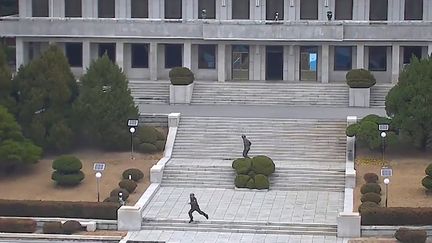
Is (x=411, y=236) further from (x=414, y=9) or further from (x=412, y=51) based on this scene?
(x=414, y=9)

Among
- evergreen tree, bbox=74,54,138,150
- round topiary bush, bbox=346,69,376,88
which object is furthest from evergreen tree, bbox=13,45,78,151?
round topiary bush, bbox=346,69,376,88

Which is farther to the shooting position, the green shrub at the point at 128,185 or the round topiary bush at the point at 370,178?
the round topiary bush at the point at 370,178

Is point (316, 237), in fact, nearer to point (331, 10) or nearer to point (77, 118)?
point (77, 118)

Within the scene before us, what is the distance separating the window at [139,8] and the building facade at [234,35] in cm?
7

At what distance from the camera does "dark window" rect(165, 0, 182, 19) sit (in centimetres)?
7625

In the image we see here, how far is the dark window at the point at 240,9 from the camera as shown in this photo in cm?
7581

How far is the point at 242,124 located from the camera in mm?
63094

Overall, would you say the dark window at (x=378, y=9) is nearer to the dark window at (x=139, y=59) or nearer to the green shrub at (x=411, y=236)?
the dark window at (x=139, y=59)

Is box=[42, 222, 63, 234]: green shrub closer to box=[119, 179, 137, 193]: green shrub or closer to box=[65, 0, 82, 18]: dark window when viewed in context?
box=[119, 179, 137, 193]: green shrub

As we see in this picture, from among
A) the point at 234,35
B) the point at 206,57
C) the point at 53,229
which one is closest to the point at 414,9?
the point at 234,35

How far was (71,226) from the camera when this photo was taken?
4919 cm

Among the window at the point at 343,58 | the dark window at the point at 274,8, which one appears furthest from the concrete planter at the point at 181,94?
the window at the point at 343,58

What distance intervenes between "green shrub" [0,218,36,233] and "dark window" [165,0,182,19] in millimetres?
29808

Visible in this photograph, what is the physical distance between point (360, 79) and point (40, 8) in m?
22.9
